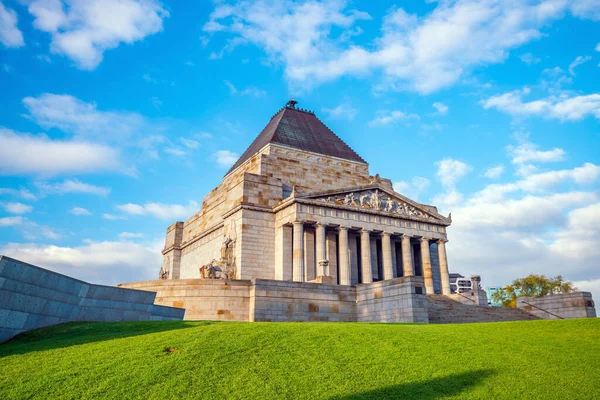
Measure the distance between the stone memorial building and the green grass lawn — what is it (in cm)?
1816

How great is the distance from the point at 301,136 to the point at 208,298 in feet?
84.4

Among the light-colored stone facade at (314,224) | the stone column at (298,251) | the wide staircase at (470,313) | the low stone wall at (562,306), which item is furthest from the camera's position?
the light-colored stone facade at (314,224)

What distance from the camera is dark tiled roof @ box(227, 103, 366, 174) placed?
158ft

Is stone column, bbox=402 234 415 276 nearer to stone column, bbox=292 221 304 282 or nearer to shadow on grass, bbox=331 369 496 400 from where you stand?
stone column, bbox=292 221 304 282

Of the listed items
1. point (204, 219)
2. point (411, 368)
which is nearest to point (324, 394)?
point (411, 368)

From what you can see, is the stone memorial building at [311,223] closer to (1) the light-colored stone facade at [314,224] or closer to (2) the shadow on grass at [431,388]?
(1) the light-colored stone facade at [314,224]

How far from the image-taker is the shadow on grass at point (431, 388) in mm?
10398

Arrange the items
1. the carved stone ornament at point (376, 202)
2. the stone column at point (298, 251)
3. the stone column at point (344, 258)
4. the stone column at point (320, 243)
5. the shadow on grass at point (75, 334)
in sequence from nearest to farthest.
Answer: the shadow on grass at point (75, 334) → the stone column at point (298, 251) → the stone column at point (320, 243) → the stone column at point (344, 258) → the carved stone ornament at point (376, 202)

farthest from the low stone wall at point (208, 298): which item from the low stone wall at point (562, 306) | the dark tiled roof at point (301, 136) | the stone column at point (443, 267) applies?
the stone column at point (443, 267)

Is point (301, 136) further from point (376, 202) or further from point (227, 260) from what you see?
point (227, 260)

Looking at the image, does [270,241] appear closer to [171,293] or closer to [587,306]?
[171,293]

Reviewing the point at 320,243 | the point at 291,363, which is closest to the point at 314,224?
the point at 320,243

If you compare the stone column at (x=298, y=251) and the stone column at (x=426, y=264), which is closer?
the stone column at (x=298, y=251)

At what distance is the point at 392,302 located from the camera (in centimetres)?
2675
